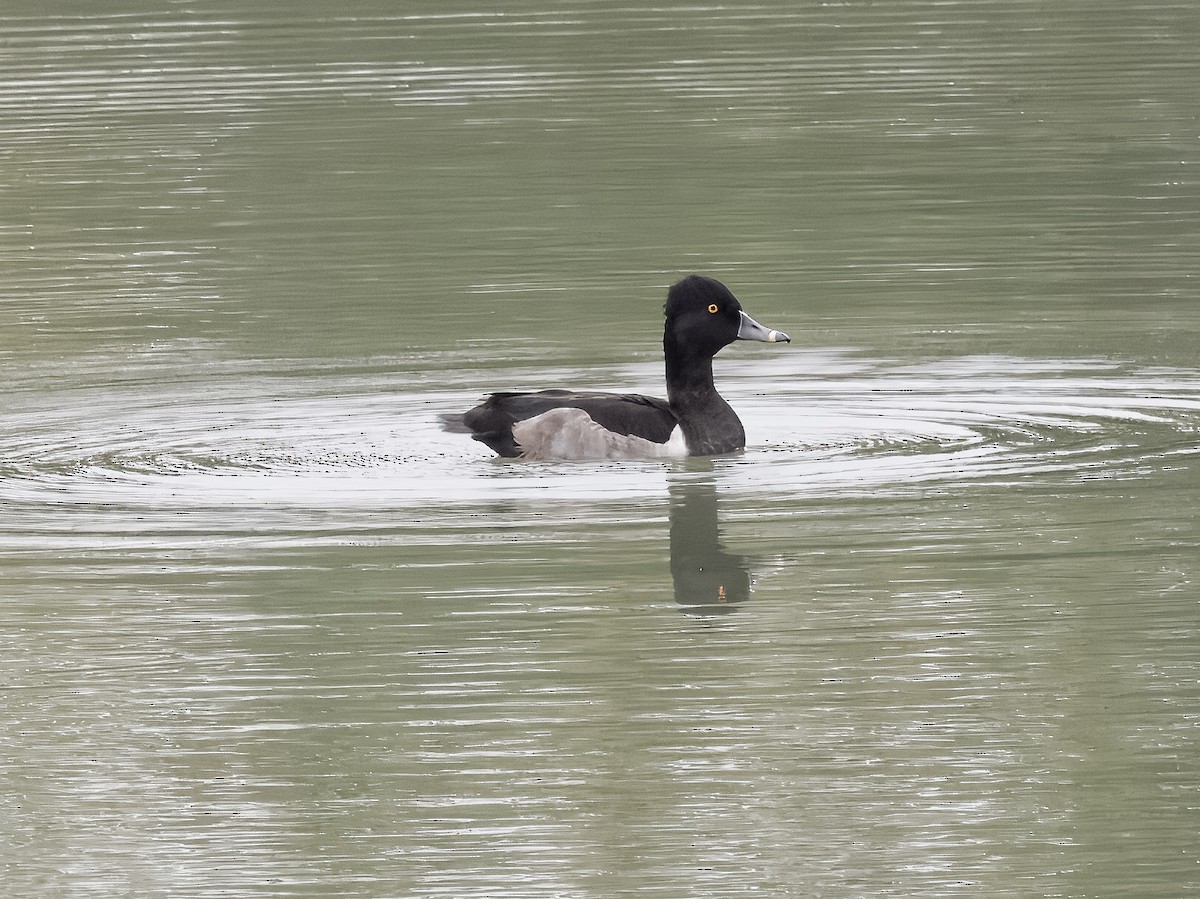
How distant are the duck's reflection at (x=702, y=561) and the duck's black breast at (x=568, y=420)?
82cm

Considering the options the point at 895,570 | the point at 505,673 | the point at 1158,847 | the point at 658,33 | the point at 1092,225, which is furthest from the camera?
the point at 658,33

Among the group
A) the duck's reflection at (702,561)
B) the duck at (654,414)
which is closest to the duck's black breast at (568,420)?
the duck at (654,414)

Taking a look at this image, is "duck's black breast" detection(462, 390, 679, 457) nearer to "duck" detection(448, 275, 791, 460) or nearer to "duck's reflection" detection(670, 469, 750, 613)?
"duck" detection(448, 275, 791, 460)

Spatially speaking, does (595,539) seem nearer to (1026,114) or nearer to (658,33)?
(1026,114)

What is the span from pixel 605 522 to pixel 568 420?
1.34m

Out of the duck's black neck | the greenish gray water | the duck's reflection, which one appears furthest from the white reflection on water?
the duck's reflection

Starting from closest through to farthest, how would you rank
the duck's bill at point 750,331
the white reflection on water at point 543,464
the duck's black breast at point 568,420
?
the white reflection on water at point 543,464 → the duck's black breast at point 568,420 → the duck's bill at point 750,331

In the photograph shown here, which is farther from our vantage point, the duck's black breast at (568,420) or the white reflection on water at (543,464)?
the duck's black breast at (568,420)

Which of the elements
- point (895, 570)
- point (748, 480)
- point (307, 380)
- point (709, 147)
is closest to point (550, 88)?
point (709, 147)

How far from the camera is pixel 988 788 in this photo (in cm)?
761

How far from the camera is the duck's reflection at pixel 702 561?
1000cm

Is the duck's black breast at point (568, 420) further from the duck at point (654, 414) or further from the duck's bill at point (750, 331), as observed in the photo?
the duck's bill at point (750, 331)

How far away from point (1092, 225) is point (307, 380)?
714 centimetres

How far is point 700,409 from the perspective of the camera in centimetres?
1288
